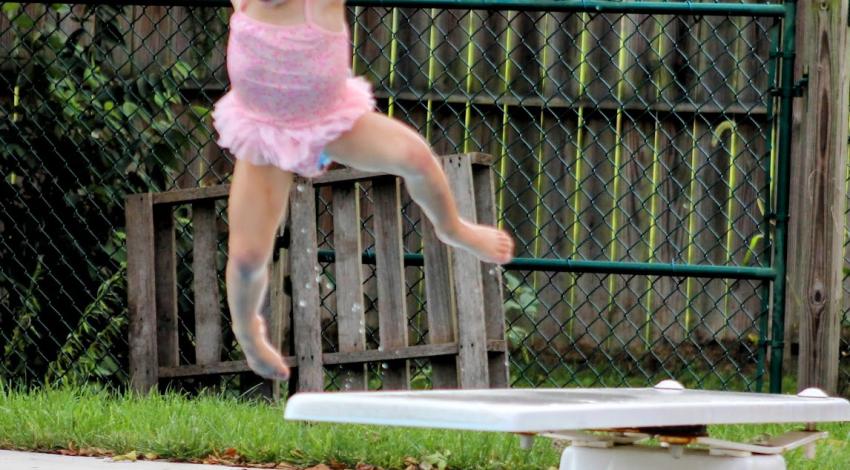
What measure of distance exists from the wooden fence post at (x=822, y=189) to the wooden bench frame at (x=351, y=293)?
45.0 inches

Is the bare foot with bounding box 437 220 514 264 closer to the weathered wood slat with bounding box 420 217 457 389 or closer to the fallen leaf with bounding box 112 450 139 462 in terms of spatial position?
the fallen leaf with bounding box 112 450 139 462

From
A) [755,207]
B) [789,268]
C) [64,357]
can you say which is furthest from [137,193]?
[755,207]

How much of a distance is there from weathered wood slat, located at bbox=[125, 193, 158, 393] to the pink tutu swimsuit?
139 inches

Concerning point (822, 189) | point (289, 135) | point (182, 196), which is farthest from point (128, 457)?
point (822, 189)

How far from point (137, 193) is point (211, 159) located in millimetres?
944

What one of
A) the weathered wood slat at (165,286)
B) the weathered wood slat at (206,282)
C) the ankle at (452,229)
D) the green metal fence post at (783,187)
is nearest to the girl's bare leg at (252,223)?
the ankle at (452,229)

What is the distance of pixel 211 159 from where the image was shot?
654 cm

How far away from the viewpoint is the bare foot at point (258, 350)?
1992 mm

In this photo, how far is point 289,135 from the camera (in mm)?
1836

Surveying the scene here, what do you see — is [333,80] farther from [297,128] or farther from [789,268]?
[789,268]

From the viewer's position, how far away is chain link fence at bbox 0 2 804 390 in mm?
5703

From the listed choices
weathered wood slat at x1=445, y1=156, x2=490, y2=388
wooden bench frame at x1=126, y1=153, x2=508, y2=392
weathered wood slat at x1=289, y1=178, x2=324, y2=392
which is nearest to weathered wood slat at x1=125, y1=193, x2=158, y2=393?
wooden bench frame at x1=126, y1=153, x2=508, y2=392

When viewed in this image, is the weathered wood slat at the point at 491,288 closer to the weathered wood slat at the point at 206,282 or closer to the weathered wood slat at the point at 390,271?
the weathered wood slat at the point at 390,271

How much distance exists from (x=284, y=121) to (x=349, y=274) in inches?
132
